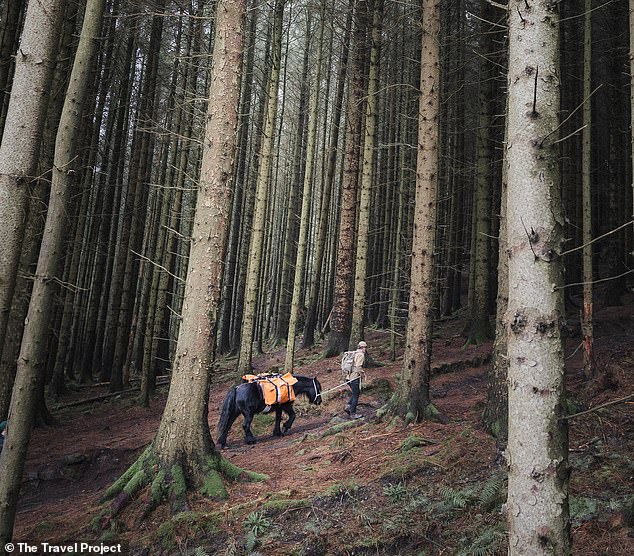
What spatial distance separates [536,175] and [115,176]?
18.9 metres

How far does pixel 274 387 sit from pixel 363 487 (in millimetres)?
3313

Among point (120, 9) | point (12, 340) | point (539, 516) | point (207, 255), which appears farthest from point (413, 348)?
point (120, 9)

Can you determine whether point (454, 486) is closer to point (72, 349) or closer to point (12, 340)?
point (12, 340)

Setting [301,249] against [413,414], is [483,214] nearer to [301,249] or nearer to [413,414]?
[301,249]

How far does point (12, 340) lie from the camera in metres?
8.58

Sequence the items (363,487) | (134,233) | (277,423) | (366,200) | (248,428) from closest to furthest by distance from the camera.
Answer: (363,487)
(248,428)
(277,423)
(366,200)
(134,233)

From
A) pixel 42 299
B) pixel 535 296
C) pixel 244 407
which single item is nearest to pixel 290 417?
pixel 244 407

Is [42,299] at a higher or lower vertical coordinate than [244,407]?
higher

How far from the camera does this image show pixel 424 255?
26.0 ft

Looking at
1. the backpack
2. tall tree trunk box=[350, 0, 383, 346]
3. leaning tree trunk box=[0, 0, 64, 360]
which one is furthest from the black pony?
leaning tree trunk box=[0, 0, 64, 360]

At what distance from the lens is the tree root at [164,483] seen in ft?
18.1

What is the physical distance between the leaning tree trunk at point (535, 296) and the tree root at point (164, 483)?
4185 mm

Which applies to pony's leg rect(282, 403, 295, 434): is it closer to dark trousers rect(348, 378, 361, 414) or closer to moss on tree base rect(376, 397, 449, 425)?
dark trousers rect(348, 378, 361, 414)

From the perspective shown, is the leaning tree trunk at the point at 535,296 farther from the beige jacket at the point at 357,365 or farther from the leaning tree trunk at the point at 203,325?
the beige jacket at the point at 357,365
